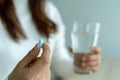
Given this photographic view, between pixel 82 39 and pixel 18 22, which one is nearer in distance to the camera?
pixel 82 39

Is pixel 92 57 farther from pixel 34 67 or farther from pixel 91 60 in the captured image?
pixel 34 67

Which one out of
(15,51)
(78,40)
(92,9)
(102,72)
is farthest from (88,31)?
(92,9)

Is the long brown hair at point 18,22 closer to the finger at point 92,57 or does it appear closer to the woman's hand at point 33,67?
the finger at point 92,57

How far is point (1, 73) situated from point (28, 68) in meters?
0.47

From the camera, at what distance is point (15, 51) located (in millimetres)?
1146

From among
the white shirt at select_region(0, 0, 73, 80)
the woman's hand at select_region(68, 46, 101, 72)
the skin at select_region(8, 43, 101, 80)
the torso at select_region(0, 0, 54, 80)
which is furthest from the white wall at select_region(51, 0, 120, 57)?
the skin at select_region(8, 43, 101, 80)

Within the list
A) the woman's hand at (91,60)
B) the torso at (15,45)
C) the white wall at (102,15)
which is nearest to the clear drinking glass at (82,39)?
the woman's hand at (91,60)

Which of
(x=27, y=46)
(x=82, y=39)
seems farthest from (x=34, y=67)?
(x=27, y=46)

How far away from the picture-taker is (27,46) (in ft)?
3.89

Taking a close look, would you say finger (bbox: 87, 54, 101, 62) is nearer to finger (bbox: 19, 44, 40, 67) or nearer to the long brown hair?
the long brown hair

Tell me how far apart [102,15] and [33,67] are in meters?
1.28

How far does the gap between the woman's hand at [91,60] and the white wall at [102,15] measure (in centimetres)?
76

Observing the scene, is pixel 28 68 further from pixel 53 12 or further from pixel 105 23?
pixel 105 23

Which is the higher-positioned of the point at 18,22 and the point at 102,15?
the point at 18,22
